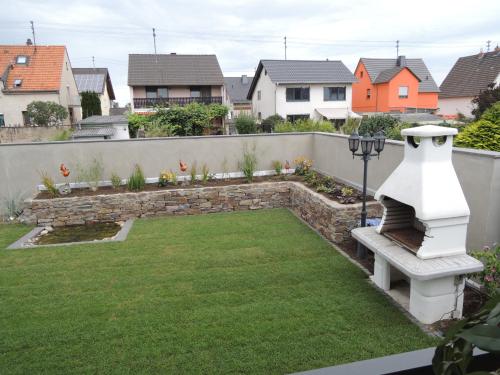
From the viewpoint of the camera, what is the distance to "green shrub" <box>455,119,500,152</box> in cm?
533

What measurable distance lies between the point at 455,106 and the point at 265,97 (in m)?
19.1

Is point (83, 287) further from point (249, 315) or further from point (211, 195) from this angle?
point (211, 195)

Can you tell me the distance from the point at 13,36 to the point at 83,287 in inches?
1457

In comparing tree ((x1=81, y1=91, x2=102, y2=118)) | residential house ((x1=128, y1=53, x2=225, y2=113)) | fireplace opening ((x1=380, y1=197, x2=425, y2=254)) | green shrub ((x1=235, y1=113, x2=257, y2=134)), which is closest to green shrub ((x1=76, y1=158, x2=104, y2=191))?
fireplace opening ((x1=380, y1=197, x2=425, y2=254))

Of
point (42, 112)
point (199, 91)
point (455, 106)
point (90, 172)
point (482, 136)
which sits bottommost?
point (90, 172)

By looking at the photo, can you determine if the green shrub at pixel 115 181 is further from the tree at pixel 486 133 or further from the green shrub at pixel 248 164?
the tree at pixel 486 133

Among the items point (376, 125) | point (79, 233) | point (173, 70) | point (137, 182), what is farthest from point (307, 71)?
point (79, 233)

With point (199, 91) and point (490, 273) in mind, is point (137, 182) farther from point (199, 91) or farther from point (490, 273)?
point (199, 91)

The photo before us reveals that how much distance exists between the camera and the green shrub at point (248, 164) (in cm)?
898

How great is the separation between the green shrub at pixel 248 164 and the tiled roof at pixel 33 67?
2099cm

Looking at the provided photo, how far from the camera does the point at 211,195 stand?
27.5 ft

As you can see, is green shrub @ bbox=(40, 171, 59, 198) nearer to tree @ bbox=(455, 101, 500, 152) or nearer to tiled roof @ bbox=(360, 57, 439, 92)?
tree @ bbox=(455, 101, 500, 152)

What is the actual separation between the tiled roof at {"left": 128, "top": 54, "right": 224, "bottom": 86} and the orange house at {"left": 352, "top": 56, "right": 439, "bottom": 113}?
13580 millimetres

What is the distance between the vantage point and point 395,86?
108 feet
